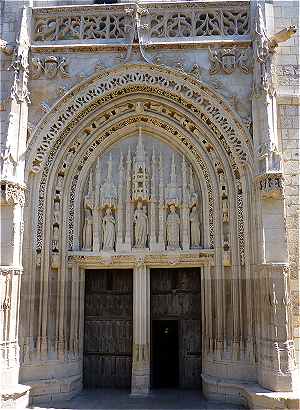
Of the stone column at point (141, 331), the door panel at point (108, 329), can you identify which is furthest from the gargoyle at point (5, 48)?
the stone column at point (141, 331)

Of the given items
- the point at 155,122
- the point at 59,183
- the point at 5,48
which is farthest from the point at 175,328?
the point at 5,48

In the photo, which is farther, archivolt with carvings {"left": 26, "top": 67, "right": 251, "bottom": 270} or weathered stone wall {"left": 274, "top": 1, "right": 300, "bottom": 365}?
archivolt with carvings {"left": 26, "top": 67, "right": 251, "bottom": 270}

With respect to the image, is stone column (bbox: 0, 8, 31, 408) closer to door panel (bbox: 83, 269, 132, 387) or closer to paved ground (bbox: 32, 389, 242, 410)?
paved ground (bbox: 32, 389, 242, 410)

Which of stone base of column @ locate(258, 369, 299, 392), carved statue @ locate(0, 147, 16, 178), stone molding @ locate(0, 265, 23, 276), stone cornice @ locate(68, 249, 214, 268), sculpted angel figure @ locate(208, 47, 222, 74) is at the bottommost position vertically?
stone base of column @ locate(258, 369, 299, 392)

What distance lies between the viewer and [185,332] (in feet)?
31.2

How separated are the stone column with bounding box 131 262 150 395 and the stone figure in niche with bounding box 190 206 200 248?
119 cm

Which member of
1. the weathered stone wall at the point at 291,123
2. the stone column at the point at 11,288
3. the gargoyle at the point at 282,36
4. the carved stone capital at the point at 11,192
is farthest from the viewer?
the gargoyle at the point at 282,36

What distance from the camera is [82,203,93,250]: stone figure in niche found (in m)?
9.56

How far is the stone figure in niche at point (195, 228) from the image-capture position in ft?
31.0

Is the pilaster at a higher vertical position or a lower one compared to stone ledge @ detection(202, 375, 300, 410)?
higher

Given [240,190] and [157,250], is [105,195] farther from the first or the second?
[240,190]

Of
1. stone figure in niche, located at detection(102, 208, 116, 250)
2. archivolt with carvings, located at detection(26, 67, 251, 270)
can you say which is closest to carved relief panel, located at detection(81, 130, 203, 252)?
stone figure in niche, located at detection(102, 208, 116, 250)

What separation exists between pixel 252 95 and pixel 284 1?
2609 millimetres

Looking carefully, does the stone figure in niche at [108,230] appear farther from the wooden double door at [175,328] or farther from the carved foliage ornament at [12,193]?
the carved foliage ornament at [12,193]
